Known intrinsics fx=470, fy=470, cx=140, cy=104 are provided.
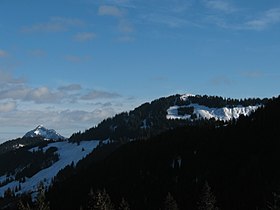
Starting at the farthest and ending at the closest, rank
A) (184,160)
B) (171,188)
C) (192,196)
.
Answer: (184,160)
(171,188)
(192,196)

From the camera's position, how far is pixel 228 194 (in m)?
153

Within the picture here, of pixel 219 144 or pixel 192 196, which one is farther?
pixel 219 144

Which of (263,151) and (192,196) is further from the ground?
(263,151)

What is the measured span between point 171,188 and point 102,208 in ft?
302

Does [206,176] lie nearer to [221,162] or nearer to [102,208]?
[221,162]

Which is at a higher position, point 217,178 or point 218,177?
point 218,177

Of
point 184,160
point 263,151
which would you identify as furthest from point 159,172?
point 263,151

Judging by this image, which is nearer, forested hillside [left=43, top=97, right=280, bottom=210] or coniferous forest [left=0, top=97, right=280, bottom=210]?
coniferous forest [left=0, top=97, right=280, bottom=210]

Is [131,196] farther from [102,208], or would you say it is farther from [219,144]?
[102,208]

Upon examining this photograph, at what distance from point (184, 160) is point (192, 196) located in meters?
35.7

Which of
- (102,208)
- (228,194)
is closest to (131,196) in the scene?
(228,194)

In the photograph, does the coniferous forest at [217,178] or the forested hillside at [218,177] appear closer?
the coniferous forest at [217,178]

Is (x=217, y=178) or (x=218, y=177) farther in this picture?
(x=218, y=177)

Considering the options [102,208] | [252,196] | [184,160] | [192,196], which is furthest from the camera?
[184,160]
